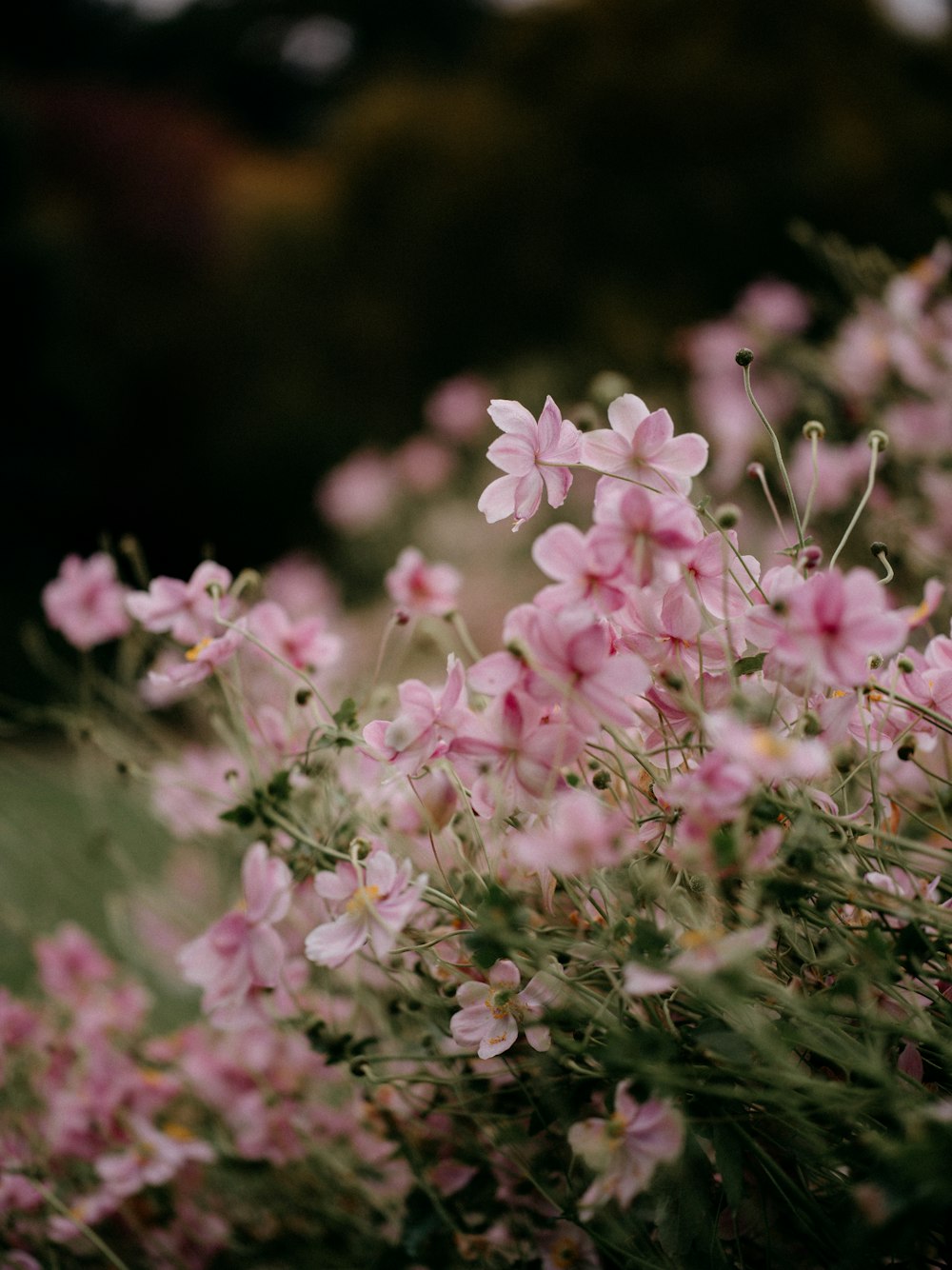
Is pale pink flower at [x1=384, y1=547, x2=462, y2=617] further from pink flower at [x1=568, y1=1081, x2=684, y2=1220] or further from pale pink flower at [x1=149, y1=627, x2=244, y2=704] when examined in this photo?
pink flower at [x1=568, y1=1081, x2=684, y2=1220]

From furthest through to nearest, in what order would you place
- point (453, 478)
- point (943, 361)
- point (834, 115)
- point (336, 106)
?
point (336, 106) → point (834, 115) → point (453, 478) → point (943, 361)

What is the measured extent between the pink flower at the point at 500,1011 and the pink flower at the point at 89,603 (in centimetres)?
41

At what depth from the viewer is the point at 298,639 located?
0.62m

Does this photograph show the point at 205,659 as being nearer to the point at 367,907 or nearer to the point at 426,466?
the point at 367,907

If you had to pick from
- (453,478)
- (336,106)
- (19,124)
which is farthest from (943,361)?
(336,106)

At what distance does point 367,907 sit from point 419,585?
0.93 feet

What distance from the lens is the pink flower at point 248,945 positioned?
1.63ft

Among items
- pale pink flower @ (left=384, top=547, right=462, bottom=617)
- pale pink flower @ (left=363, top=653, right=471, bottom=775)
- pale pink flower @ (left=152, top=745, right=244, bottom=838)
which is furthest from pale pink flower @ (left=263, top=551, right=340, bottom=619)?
pale pink flower @ (left=363, top=653, right=471, bottom=775)

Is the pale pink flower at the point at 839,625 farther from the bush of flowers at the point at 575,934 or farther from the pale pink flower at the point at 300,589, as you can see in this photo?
the pale pink flower at the point at 300,589

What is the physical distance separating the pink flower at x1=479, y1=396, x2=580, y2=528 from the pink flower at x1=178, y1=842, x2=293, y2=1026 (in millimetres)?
201

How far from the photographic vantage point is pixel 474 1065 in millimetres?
567

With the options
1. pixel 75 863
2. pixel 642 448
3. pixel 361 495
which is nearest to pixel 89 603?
pixel 642 448

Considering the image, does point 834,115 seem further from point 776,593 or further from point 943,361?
point 776,593

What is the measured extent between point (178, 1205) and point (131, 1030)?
0.44 feet
